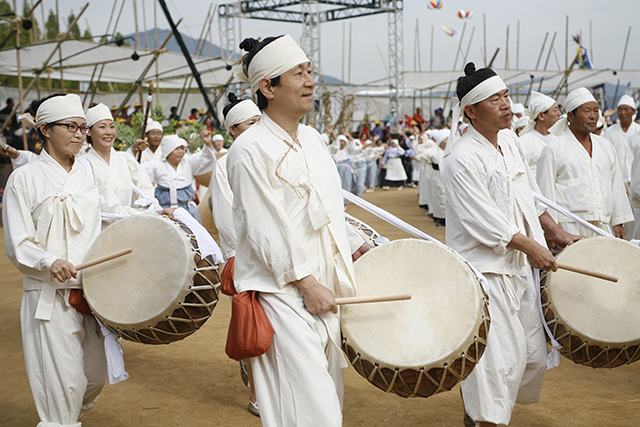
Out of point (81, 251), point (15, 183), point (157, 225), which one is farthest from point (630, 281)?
point (15, 183)

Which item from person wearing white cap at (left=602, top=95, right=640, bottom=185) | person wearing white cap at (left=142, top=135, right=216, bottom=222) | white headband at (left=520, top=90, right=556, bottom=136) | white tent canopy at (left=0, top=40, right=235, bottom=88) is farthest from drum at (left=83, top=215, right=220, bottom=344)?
white tent canopy at (left=0, top=40, right=235, bottom=88)

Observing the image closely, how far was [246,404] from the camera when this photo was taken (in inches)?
170

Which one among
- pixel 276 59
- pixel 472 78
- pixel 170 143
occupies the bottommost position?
pixel 170 143

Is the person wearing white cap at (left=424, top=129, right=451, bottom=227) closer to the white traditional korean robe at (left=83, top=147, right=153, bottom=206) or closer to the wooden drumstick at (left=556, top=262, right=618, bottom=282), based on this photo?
the white traditional korean robe at (left=83, top=147, right=153, bottom=206)

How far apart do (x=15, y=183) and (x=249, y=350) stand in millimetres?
1845

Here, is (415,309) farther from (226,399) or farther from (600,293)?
(226,399)

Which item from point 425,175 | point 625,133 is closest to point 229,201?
point 625,133

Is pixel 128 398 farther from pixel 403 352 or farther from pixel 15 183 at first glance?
pixel 403 352

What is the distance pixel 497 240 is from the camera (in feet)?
10.7

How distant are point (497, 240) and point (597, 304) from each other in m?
0.62

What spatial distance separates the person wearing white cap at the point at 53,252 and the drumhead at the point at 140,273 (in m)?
0.15

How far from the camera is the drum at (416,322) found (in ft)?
8.41

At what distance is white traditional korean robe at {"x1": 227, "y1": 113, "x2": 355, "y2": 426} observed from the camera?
240 centimetres

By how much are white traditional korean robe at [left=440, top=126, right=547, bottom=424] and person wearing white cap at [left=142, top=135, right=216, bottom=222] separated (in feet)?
14.8
